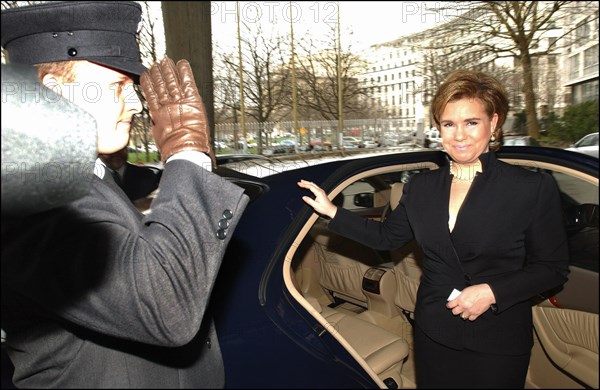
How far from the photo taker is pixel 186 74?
2.75ft

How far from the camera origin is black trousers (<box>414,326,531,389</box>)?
1.46 m

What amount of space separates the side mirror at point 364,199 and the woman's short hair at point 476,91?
939 mm

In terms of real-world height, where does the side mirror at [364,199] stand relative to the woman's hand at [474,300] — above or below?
above

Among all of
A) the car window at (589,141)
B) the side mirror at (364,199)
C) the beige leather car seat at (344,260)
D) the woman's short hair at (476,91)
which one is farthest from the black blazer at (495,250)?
the beige leather car seat at (344,260)

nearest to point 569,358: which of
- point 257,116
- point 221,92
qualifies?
point 257,116

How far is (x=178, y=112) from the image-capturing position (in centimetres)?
83

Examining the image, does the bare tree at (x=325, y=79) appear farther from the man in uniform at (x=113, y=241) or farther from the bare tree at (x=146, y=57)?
the man in uniform at (x=113, y=241)

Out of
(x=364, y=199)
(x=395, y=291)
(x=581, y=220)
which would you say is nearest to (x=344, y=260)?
(x=395, y=291)

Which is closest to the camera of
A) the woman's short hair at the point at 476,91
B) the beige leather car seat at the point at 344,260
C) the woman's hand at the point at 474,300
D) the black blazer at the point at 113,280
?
the black blazer at the point at 113,280

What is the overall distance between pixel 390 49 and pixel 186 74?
188 centimetres

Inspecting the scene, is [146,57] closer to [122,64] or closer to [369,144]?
[122,64]

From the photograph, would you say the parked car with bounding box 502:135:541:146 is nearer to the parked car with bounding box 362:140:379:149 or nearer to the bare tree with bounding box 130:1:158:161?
the parked car with bounding box 362:140:379:149

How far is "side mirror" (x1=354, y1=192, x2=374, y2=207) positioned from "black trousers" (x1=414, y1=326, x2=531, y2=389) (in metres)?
0.99

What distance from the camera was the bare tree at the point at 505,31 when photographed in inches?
110
